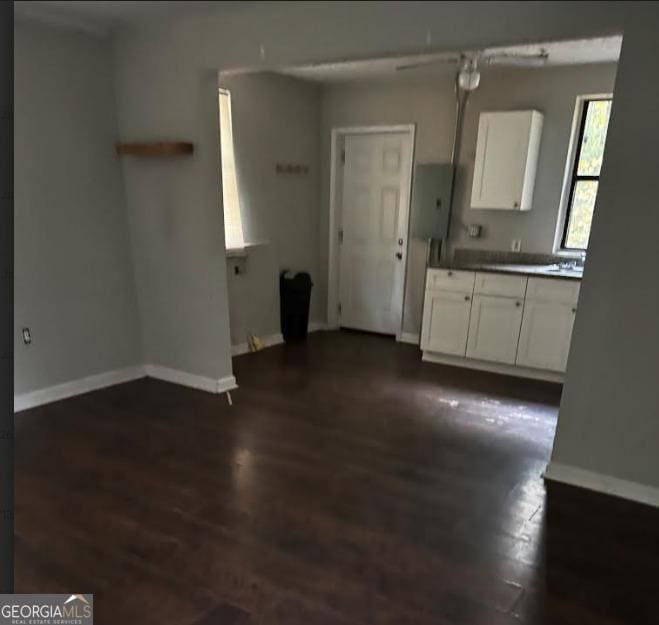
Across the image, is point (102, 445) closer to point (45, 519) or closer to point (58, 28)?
point (45, 519)

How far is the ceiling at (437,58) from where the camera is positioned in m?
3.50

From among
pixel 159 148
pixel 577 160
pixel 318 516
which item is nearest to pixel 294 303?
pixel 159 148

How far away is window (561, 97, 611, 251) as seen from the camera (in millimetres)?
4191

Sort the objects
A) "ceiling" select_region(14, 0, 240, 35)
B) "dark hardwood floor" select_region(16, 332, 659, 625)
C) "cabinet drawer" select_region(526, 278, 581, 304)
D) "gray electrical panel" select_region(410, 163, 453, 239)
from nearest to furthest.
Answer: "dark hardwood floor" select_region(16, 332, 659, 625) < "ceiling" select_region(14, 0, 240, 35) < "cabinet drawer" select_region(526, 278, 581, 304) < "gray electrical panel" select_region(410, 163, 453, 239)

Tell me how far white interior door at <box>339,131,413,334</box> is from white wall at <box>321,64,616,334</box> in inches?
6.0

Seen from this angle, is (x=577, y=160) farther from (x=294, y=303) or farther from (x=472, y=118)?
(x=294, y=303)

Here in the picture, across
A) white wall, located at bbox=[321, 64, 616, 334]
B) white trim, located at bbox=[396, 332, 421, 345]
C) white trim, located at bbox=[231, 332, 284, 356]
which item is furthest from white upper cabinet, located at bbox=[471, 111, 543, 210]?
white trim, located at bbox=[231, 332, 284, 356]

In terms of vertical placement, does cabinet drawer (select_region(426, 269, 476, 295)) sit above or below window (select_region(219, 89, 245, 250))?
below

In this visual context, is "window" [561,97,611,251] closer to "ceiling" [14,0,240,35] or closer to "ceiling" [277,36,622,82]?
"ceiling" [277,36,622,82]

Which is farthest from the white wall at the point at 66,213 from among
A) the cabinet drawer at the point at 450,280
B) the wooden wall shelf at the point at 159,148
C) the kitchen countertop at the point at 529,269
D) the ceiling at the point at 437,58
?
the kitchen countertop at the point at 529,269

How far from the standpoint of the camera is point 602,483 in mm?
2594

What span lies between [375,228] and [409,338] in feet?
3.95

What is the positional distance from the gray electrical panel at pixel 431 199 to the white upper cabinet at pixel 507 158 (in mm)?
298

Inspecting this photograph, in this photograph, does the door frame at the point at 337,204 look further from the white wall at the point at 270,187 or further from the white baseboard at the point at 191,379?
the white baseboard at the point at 191,379
